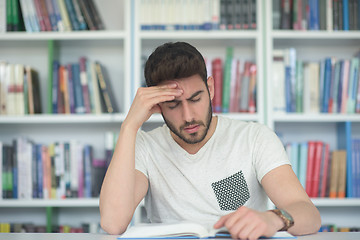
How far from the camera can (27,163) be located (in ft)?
7.91

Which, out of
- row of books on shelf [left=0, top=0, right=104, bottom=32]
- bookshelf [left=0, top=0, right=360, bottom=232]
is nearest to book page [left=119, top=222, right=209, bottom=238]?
bookshelf [left=0, top=0, right=360, bottom=232]

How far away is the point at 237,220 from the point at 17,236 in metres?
0.53

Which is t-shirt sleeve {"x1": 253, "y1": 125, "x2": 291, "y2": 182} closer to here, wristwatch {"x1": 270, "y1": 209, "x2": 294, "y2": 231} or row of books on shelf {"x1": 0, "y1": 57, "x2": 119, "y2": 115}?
wristwatch {"x1": 270, "y1": 209, "x2": 294, "y2": 231}

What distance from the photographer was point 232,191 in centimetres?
139

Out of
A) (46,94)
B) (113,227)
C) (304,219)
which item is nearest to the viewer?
(304,219)

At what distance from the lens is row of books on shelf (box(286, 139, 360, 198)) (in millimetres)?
2361

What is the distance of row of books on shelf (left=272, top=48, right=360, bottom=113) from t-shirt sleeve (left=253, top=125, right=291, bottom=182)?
1.01 metres

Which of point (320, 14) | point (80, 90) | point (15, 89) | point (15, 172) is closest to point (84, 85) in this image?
point (80, 90)

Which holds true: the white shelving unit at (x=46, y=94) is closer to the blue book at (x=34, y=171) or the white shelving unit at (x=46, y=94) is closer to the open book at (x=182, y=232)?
the blue book at (x=34, y=171)

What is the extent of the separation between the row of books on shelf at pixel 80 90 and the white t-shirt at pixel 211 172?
972 mm

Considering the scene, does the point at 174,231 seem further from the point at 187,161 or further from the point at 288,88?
the point at 288,88

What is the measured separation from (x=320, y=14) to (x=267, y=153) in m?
1.38

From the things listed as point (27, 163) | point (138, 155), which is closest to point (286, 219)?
point (138, 155)

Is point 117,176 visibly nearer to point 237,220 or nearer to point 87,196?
point 237,220
